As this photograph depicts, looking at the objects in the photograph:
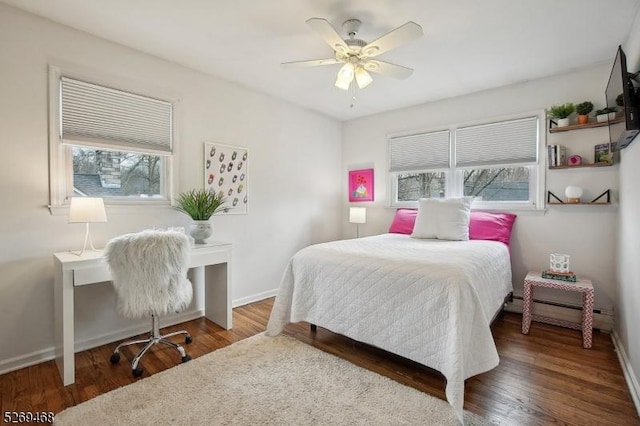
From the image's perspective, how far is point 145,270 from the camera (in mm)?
1969

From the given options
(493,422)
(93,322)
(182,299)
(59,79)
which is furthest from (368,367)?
(59,79)

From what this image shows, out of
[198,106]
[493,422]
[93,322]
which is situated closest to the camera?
[493,422]

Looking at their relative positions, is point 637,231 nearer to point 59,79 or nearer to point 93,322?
point 93,322

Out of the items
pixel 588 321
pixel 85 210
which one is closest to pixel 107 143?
pixel 85 210

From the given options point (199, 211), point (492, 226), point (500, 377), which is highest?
point (199, 211)

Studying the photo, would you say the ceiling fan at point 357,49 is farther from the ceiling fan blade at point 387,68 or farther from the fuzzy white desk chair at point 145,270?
the fuzzy white desk chair at point 145,270

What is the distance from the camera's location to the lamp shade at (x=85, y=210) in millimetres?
2102

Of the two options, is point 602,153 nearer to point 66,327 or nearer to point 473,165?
point 473,165

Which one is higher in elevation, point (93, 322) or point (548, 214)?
point (548, 214)

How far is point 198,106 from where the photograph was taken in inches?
119

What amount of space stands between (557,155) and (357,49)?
7.37ft

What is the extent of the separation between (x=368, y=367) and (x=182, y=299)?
4.53 feet

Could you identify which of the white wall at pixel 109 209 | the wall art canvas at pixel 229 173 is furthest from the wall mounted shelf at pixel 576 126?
the wall art canvas at pixel 229 173

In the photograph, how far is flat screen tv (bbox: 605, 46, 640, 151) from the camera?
1.77 meters
